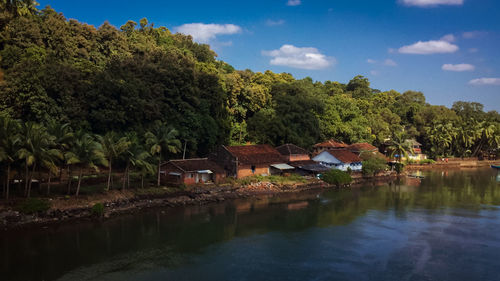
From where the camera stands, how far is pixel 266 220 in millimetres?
29188

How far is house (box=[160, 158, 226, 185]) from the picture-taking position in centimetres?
3531

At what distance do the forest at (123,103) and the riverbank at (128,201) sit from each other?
2144 millimetres

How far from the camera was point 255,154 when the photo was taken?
42.2m

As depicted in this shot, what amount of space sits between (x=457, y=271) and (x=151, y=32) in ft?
178

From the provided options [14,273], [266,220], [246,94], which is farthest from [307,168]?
[14,273]

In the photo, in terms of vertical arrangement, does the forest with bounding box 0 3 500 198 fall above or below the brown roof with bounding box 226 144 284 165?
above

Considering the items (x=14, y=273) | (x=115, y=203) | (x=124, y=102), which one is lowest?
(x=14, y=273)

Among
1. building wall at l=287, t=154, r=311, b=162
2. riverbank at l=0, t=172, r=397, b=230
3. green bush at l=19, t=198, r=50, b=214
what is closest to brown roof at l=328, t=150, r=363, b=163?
building wall at l=287, t=154, r=311, b=162

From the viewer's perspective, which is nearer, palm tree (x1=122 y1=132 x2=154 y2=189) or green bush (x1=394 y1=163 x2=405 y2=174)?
palm tree (x1=122 y1=132 x2=154 y2=189)

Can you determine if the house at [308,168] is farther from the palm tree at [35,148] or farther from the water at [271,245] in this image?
the palm tree at [35,148]

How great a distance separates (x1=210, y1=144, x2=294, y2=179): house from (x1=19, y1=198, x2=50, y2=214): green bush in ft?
59.7

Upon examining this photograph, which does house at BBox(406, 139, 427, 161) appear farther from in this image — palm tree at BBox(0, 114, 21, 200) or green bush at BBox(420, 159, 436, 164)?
palm tree at BBox(0, 114, 21, 200)

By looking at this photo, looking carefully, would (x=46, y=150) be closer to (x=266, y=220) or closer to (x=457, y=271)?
(x=266, y=220)

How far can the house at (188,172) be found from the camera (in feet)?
116
